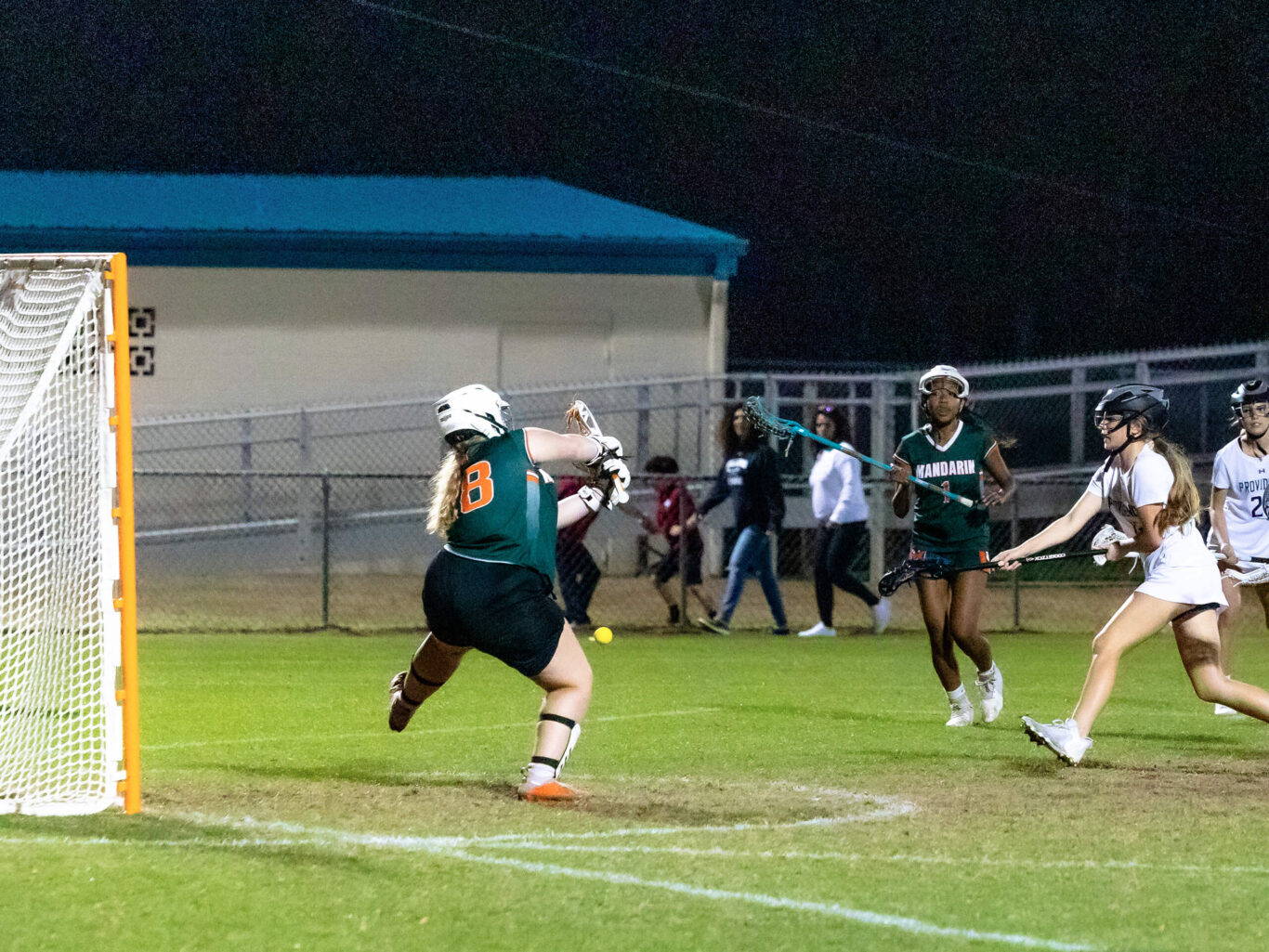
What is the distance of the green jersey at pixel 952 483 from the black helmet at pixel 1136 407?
5.75 feet

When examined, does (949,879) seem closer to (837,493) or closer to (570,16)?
(837,493)

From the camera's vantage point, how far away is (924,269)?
2966cm

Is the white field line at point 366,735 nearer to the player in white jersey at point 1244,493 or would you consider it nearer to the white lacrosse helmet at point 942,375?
the white lacrosse helmet at point 942,375

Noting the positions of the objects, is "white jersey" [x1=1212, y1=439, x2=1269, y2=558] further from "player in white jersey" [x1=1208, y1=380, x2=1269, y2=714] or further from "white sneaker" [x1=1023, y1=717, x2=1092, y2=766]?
"white sneaker" [x1=1023, y1=717, x2=1092, y2=766]

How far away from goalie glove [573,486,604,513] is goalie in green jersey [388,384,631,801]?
21 cm

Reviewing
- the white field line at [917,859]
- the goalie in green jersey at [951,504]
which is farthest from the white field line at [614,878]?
the goalie in green jersey at [951,504]

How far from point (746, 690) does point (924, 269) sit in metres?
19.0

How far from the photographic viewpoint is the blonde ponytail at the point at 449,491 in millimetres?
7148

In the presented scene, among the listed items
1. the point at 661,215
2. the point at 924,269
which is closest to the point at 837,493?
the point at 661,215

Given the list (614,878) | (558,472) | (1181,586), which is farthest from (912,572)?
(558,472)

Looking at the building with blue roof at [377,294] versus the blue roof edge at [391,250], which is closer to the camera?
the blue roof edge at [391,250]

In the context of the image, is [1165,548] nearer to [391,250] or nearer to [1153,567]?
[1153,567]

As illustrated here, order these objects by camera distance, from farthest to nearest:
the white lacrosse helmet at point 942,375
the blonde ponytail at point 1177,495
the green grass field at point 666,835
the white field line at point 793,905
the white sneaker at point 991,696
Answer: the white sneaker at point 991,696 → the white lacrosse helmet at point 942,375 → the blonde ponytail at point 1177,495 → the green grass field at point 666,835 → the white field line at point 793,905

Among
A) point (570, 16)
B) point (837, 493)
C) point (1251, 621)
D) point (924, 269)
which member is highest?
point (570, 16)
